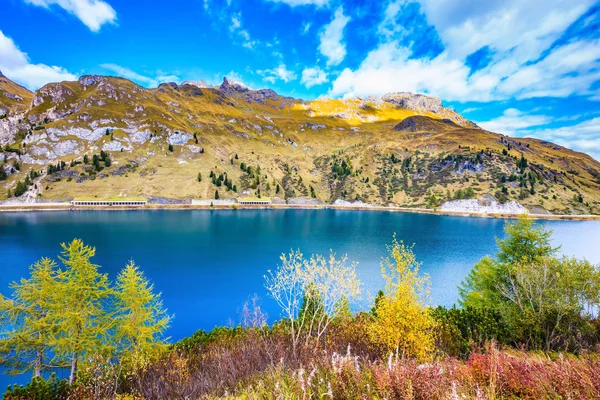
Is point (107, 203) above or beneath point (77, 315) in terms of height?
beneath

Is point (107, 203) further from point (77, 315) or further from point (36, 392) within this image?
point (36, 392)

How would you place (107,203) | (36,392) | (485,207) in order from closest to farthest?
(36,392), (107,203), (485,207)

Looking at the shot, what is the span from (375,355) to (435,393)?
1647 centimetres

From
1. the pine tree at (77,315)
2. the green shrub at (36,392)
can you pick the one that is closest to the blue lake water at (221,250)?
the pine tree at (77,315)

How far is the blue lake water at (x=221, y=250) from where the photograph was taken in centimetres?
4981

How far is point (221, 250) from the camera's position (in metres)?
81.6

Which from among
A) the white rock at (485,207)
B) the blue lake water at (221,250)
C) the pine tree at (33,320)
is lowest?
the blue lake water at (221,250)

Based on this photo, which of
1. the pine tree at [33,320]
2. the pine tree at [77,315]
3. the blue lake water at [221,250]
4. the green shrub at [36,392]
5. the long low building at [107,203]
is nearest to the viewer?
the green shrub at [36,392]

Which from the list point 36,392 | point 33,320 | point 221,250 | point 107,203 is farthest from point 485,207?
point 107,203

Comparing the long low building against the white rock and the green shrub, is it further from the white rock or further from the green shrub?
the white rock

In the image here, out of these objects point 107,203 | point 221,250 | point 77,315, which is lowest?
point 221,250

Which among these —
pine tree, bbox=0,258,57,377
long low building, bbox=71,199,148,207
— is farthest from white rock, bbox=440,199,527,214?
pine tree, bbox=0,258,57,377

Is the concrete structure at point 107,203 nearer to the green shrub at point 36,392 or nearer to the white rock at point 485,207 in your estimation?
the green shrub at point 36,392

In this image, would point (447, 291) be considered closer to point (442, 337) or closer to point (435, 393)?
point (442, 337)
